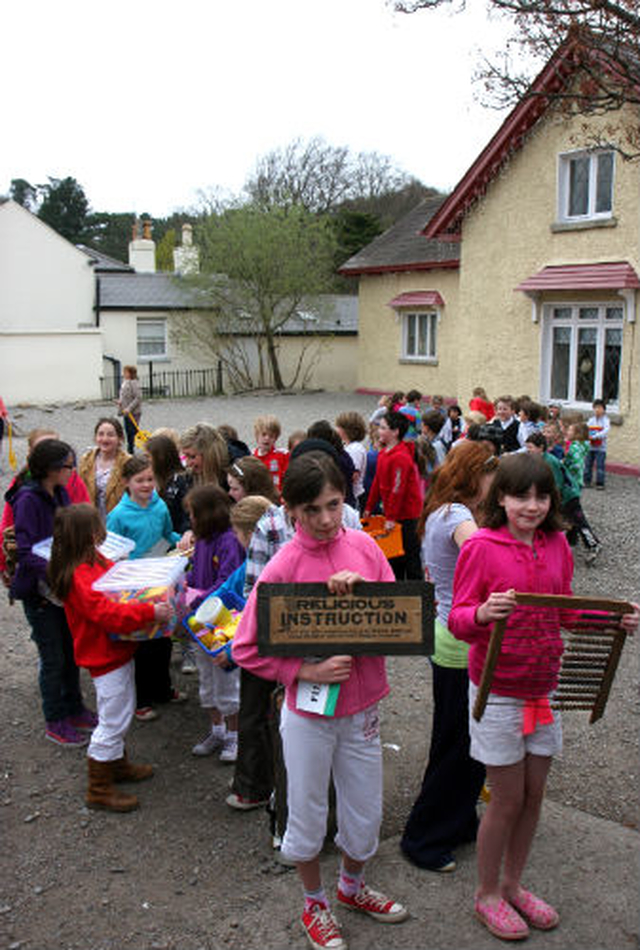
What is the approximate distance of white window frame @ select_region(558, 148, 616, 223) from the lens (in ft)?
50.9

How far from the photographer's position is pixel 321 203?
51.4 meters

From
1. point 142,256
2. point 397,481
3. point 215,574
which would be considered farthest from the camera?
point 142,256

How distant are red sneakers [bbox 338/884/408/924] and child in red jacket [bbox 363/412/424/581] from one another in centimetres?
385

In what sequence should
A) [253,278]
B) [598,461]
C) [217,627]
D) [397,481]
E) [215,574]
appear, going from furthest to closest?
[253,278], [598,461], [397,481], [215,574], [217,627]

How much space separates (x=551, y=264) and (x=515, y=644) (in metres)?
15.0

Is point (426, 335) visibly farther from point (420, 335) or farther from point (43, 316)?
point (43, 316)

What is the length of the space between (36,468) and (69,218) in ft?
205

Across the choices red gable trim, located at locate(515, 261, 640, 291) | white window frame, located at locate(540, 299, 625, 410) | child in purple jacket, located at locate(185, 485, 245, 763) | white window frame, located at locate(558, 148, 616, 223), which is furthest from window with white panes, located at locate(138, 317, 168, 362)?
child in purple jacket, located at locate(185, 485, 245, 763)

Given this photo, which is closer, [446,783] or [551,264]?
[446,783]

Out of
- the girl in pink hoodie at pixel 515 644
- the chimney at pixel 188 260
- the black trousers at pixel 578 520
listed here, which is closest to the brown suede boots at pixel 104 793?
the girl in pink hoodie at pixel 515 644

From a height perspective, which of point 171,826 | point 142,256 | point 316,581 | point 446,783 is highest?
point 142,256

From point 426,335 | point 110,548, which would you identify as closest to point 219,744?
point 110,548

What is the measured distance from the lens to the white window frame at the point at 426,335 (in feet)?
79.9

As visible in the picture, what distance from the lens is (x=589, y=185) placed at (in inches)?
627
